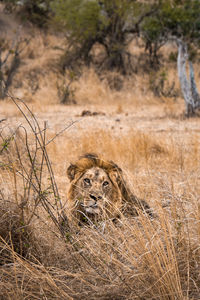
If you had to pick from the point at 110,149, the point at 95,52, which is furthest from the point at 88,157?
the point at 95,52

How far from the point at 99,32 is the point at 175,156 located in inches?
513

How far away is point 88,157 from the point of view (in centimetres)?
352

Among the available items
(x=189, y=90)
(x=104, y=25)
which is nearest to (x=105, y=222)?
(x=189, y=90)

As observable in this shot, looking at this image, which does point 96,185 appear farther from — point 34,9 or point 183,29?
point 34,9

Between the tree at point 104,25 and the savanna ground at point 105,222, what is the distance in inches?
148

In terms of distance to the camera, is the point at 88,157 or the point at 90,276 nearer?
the point at 90,276

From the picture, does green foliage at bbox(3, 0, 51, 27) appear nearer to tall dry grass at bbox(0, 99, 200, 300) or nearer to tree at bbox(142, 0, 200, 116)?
tree at bbox(142, 0, 200, 116)

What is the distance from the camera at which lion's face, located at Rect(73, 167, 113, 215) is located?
3.13 m

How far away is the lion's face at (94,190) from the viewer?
313 centimetres

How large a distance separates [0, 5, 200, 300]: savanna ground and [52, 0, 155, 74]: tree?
3763mm

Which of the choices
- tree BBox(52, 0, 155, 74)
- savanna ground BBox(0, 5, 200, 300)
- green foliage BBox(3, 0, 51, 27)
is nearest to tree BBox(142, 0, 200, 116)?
savanna ground BBox(0, 5, 200, 300)

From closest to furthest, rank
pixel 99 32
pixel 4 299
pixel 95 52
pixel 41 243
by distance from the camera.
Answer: pixel 4 299, pixel 41 243, pixel 99 32, pixel 95 52

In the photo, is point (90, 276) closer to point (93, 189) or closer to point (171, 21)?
point (93, 189)

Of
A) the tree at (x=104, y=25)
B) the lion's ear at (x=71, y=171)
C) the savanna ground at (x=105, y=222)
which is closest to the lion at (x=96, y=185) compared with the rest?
the lion's ear at (x=71, y=171)
